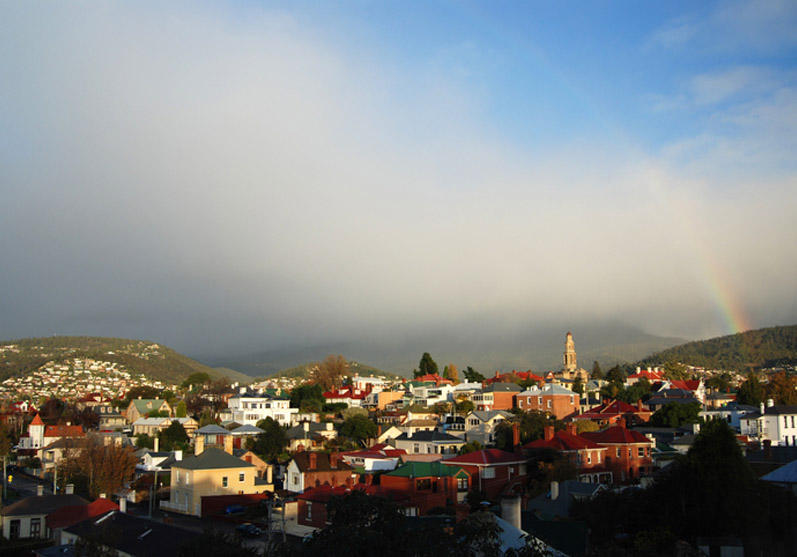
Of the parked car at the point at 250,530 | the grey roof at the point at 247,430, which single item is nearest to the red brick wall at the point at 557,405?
the grey roof at the point at 247,430

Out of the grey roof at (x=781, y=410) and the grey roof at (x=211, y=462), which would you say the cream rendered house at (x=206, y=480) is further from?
the grey roof at (x=781, y=410)

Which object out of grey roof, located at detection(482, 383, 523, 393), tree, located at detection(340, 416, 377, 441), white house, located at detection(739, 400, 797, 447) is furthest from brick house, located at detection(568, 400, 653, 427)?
tree, located at detection(340, 416, 377, 441)

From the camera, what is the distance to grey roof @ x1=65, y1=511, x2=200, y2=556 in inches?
1278

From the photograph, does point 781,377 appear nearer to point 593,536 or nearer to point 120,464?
point 593,536

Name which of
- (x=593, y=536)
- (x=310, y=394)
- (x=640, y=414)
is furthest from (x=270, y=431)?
A: (x=593, y=536)

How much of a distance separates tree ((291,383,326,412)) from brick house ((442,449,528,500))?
5071cm

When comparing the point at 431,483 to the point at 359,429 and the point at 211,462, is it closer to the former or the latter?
the point at 211,462

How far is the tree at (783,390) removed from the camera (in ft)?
307

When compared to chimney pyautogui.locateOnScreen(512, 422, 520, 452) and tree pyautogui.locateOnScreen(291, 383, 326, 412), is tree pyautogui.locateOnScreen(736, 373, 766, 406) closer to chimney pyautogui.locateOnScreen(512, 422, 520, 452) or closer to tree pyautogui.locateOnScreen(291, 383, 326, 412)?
chimney pyautogui.locateOnScreen(512, 422, 520, 452)

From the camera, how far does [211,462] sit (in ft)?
186

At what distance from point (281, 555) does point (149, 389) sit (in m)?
137

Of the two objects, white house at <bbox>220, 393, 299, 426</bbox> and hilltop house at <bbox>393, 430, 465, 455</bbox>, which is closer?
hilltop house at <bbox>393, 430, 465, 455</bbox>

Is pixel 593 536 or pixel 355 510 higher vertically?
pixel 355 510

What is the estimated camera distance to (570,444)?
200ft
